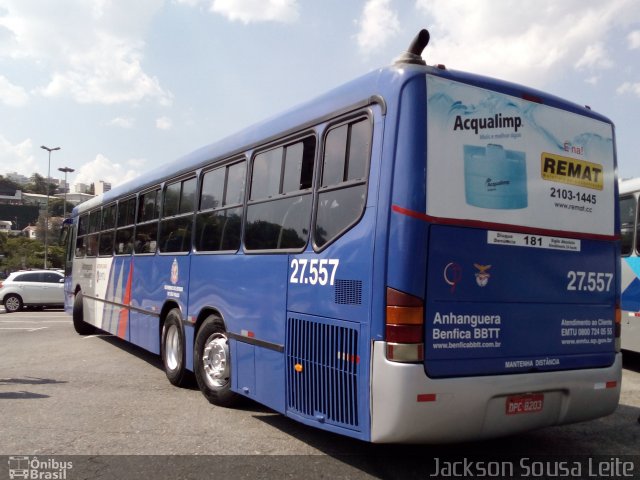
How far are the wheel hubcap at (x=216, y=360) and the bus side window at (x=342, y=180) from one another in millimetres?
2222

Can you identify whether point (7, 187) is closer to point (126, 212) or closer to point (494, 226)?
point (126, 212)

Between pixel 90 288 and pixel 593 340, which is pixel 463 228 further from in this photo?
pixel 90 288

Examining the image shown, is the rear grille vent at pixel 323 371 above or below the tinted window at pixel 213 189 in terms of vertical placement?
below

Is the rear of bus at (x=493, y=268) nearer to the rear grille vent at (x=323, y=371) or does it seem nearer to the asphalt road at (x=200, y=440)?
the rear grille vent at (x=323, y=371)

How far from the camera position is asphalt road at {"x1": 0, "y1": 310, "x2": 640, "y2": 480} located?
447 centimetres

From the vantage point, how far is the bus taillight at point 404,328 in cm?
377

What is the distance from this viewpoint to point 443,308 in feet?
12.9

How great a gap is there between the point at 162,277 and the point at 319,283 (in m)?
4.07

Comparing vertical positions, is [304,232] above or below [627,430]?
above

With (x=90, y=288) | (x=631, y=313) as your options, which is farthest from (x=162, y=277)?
(x=631, y=313)

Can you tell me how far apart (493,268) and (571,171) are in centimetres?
123

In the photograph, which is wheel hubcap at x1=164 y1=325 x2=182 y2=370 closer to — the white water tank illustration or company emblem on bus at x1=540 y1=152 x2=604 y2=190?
the white water tank illustration

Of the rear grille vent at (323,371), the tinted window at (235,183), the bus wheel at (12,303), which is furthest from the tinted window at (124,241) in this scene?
the bus wheel at (12,303)

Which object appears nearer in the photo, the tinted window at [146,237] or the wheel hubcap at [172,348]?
the wheel hubcap at [172,348]
